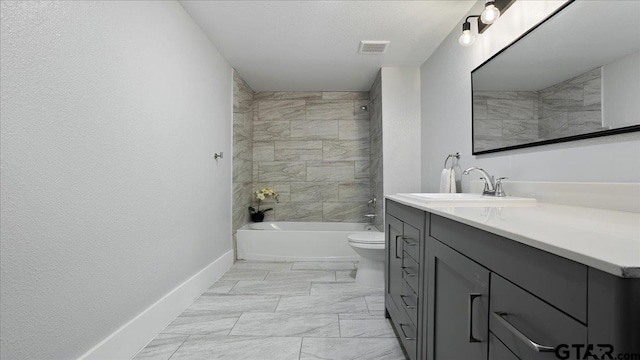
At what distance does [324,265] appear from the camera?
3.56 metres

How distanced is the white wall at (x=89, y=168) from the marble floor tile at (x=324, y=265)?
4.59 ft

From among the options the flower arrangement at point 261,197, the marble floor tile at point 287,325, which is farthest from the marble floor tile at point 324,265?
the marble floor tile at point 287,325

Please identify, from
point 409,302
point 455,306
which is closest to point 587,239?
point 455,306

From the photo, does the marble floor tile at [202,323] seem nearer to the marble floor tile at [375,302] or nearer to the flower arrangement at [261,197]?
the marble floor tile at [375,302]

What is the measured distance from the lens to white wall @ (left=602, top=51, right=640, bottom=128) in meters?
1.12

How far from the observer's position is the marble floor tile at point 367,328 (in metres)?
1.95

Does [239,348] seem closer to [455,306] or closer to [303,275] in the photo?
[455,306]

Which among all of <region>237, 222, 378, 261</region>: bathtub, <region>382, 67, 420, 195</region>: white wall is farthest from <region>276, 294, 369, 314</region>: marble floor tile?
<region>382, 67, 420, 195</region>: white wall

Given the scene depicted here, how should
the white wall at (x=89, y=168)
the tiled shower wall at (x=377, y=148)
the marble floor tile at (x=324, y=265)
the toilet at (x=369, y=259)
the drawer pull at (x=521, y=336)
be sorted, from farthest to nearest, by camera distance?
the tiled shower wall at (x=377, y=148)
the marble floor tile at (x=324, y=265)
the toilet at (x=369, y=259)
the white wall at (x=89, y=168)
the drawer pull at (x=521, y=336)

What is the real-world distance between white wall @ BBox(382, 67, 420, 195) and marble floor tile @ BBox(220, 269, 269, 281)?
1570mm

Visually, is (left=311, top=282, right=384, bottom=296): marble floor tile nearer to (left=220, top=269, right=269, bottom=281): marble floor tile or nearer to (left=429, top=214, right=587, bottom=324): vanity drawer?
(left=220, top=269, right=269, bottom=281): marble floor tile

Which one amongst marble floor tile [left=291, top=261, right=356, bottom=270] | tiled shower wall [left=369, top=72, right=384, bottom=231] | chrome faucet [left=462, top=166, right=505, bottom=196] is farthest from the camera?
tiled shower wall [left=369, top=72, right=384, bottom=231]

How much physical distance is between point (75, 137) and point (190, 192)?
117cm

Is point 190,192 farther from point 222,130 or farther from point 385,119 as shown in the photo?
point 385,119
